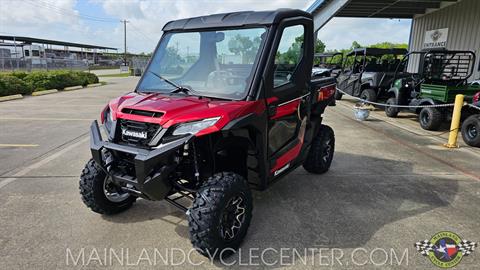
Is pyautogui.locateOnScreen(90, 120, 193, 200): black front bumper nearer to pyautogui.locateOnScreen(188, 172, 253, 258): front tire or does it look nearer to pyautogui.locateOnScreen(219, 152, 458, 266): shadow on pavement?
A: pyautogui.locateOnScreen(188, 172, 253, 258): front tire

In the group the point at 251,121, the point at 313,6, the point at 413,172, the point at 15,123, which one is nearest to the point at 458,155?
the point at 413,172

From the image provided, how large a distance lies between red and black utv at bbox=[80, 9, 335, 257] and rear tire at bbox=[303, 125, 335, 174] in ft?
2.67

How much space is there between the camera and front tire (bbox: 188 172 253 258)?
A: 2568 mm

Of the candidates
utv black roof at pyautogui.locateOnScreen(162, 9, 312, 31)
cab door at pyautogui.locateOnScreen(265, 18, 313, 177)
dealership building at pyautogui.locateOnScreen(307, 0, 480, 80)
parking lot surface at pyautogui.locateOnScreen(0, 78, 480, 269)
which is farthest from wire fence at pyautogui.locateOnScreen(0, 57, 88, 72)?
cab door at pyautogui.locateOnScreen(265, 18, 313, 177)

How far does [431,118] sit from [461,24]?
8.59m

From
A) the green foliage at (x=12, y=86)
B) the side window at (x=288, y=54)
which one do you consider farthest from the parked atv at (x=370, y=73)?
the green foliage at (x=12, y=86)

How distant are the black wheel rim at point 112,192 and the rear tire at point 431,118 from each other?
7633 millimetres

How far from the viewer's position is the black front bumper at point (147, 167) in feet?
8.01

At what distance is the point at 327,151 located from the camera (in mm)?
4828

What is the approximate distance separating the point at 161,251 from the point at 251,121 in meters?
1.39

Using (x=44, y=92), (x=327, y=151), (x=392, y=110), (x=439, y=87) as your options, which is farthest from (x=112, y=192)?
(x=44, y=92)

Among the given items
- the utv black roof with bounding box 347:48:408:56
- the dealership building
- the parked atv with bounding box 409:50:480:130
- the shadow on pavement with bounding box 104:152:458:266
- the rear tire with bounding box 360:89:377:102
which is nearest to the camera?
the shadow on pavement with bounding box 104:152:458:266

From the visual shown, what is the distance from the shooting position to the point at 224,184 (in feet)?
8.75

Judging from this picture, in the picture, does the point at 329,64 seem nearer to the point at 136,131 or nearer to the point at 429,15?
the point at 429,15
